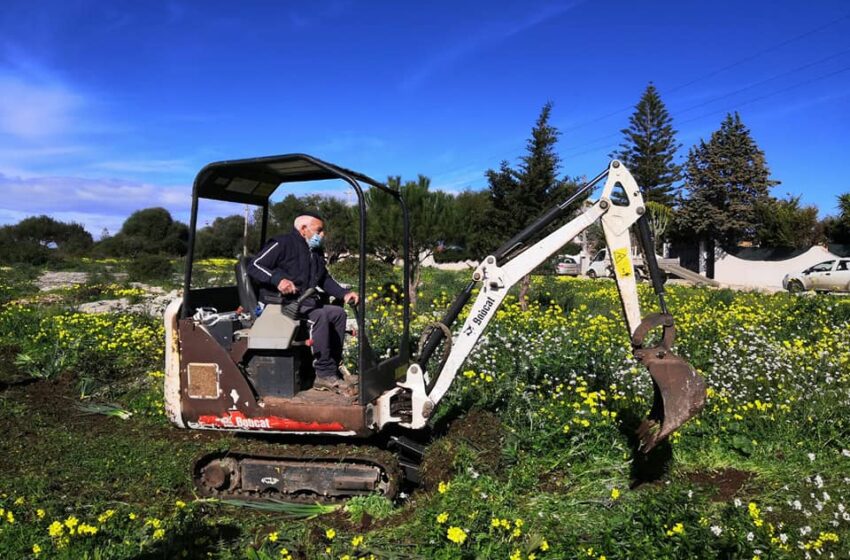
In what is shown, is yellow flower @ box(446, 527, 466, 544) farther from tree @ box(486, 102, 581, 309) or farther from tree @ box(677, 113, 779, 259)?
tree @ box(677, 113, 779, 259)

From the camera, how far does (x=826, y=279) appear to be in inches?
1081

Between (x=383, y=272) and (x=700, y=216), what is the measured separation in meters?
34.4

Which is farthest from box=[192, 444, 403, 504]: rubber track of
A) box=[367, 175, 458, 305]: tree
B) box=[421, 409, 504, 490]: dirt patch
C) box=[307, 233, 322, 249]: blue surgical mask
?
box=[367, 175, 458, 305]: tree

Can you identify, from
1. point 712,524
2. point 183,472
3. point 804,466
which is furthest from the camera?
point 183,472

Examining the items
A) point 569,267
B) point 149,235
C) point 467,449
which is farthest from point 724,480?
A: point 149,235

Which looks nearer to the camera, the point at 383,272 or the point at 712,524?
the point at 712,524

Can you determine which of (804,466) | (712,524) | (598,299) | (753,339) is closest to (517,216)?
(598,299)

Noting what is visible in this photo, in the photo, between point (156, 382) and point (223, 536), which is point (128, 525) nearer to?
point (223, 536)

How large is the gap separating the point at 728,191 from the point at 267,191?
43.1 m

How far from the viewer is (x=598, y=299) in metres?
14.8

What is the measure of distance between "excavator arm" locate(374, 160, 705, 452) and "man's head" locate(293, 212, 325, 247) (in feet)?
4.75

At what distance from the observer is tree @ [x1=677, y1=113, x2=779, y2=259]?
42.4m

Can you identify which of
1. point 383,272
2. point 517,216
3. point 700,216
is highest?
point 700,216

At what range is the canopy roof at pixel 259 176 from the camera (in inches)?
201
